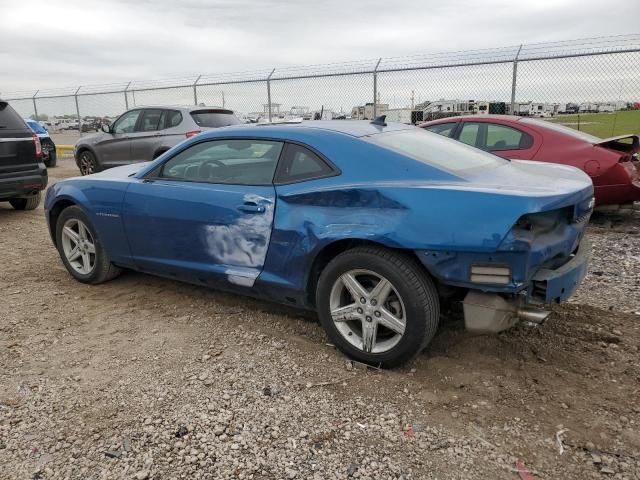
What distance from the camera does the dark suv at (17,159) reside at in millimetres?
7176

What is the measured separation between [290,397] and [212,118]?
317 inches

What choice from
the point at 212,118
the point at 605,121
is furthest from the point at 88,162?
the point at 605,121

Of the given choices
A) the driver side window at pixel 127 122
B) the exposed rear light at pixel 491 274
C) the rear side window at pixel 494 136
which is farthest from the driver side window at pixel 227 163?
the driver side window at pixel 127 122

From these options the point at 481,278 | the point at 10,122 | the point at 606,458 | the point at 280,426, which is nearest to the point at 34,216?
the point at 10,122

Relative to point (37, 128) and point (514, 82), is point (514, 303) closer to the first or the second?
→ point (514, 82)

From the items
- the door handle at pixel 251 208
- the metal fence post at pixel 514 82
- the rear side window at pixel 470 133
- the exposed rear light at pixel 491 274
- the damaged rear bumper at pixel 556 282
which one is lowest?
the damaged rear bumper at pixel 556 282

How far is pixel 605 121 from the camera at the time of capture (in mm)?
9711

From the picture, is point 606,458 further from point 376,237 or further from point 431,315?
point 376,237

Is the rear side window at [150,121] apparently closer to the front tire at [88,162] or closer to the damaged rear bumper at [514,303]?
the front tire at [88,162]

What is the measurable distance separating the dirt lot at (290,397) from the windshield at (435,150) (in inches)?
44.9

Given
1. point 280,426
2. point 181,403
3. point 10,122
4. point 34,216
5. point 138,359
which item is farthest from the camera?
point 34,216

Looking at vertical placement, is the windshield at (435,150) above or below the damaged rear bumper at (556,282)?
above

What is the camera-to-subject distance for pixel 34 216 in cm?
802

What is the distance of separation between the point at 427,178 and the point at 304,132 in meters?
0.94
